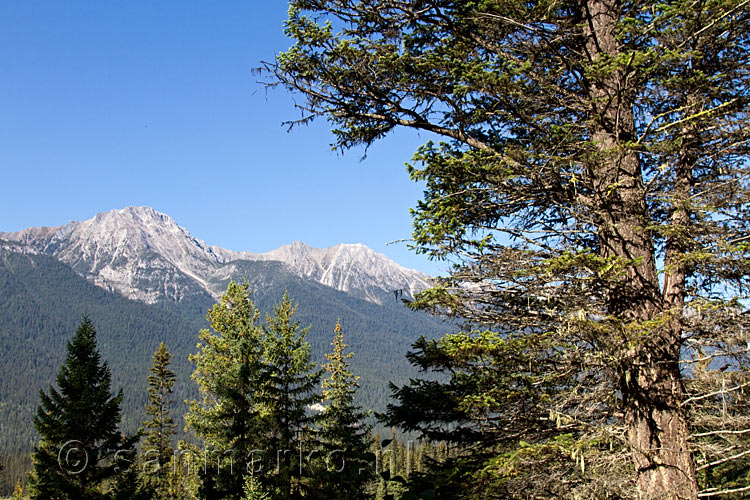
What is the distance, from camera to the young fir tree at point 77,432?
53.1 feet

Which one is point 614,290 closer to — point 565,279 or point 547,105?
point 565,279

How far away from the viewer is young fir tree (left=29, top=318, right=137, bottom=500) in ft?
53.1

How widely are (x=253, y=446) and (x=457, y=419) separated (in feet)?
42.2

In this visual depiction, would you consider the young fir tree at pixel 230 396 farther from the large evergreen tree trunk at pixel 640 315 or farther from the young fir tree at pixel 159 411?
the young fir tree at pixel 159 411

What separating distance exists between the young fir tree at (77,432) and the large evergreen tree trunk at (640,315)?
16346 millimetres

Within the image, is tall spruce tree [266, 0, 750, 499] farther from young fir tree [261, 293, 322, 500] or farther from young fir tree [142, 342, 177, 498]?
young fir tree [142, 342, 177, 498]

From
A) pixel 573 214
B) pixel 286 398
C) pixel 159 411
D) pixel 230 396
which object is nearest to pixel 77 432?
pixel 230 396

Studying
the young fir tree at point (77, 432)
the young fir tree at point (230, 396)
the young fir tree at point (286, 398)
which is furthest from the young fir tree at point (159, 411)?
the young fir tree at point (286, 398)

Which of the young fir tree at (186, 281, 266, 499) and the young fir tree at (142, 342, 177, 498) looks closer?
the young fir tree at (186, 281, 266, 499)

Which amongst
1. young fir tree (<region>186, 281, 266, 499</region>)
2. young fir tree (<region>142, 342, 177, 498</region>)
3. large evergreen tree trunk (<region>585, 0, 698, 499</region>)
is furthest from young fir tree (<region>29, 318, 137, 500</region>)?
young fir tree (<region>142, 342, 177, 498</region>)

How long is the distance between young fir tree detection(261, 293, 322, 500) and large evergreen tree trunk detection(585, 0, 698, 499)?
13362 mm

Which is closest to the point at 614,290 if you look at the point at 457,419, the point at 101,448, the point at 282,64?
the point at 457,419

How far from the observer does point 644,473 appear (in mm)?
5391

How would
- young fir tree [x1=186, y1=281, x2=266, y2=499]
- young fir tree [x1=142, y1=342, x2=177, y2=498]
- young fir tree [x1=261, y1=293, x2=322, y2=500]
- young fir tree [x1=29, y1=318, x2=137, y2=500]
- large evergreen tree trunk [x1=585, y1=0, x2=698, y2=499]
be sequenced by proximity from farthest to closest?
young fir tree [x1=142, y1=342, x2=177, y2=498], young fir tree [x1=261, y1=293, x2=322, y2=500], young fir tree [x1=186, y1=281, x2=266, y2=499], young fir tree [x1=29, y1=318, x2=137, y2=500], large evergreen tree trunk [x1=585, y1=0, x2=698, y2=499]
